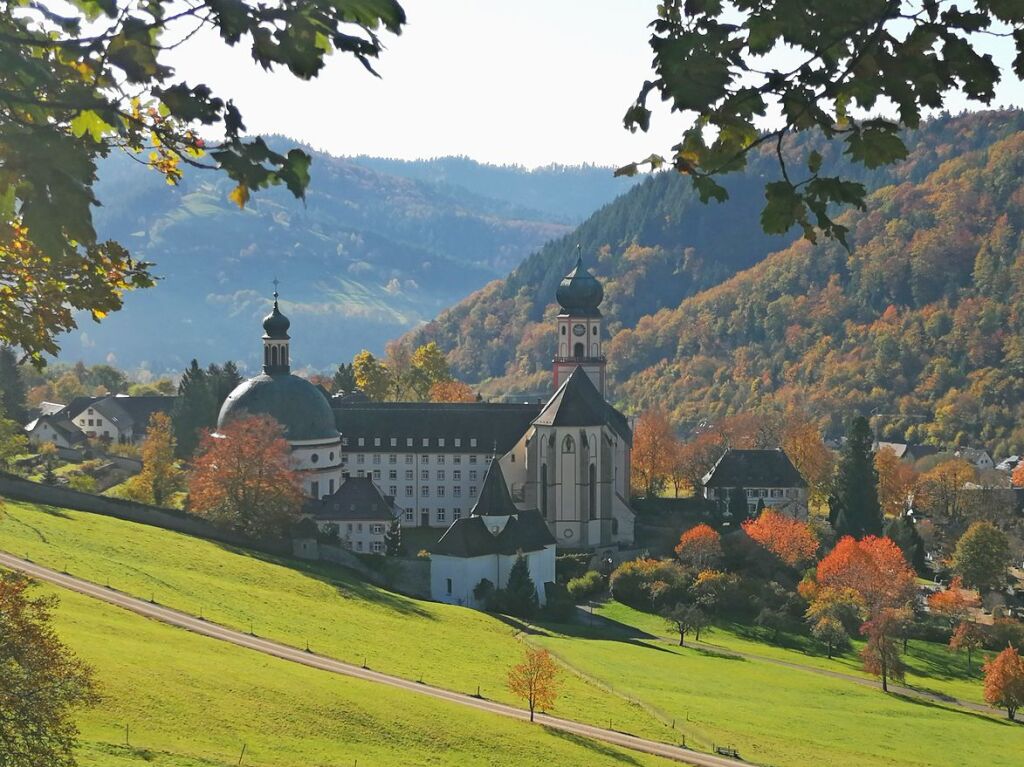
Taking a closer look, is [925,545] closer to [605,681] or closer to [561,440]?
[561,440]

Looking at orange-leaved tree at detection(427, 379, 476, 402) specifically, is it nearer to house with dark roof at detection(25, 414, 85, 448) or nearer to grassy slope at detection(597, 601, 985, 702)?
house with dark roof at detection(25, 414, 85, 448)

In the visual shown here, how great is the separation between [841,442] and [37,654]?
509ft

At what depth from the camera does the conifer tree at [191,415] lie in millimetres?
111125

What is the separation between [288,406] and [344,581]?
69.4 ft

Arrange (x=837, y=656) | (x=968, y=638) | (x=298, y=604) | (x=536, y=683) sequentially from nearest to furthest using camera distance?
(x=536, y=683), (x=298, y=604), (x=968, y=638), (x=837, y=656)

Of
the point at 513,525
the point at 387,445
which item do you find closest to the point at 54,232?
the point at 513,525

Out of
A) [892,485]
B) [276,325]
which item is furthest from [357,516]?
[892,485]

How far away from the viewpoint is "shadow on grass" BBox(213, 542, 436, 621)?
7162 cm

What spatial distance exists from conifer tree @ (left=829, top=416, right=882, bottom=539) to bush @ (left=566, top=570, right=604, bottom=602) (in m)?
21.2

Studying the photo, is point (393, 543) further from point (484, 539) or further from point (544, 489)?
point (544, 489)

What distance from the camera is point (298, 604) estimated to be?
66750 millimetres

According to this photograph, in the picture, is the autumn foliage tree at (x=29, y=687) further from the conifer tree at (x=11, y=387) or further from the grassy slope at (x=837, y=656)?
the conifer tree at (x=11, y=387)

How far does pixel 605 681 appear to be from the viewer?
6175 centimetres

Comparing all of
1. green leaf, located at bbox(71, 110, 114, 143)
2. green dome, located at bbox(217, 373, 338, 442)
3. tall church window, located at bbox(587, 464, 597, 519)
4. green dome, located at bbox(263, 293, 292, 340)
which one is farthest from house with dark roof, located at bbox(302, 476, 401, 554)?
green leaf, located at bbox(71, 110, 114, 143)
